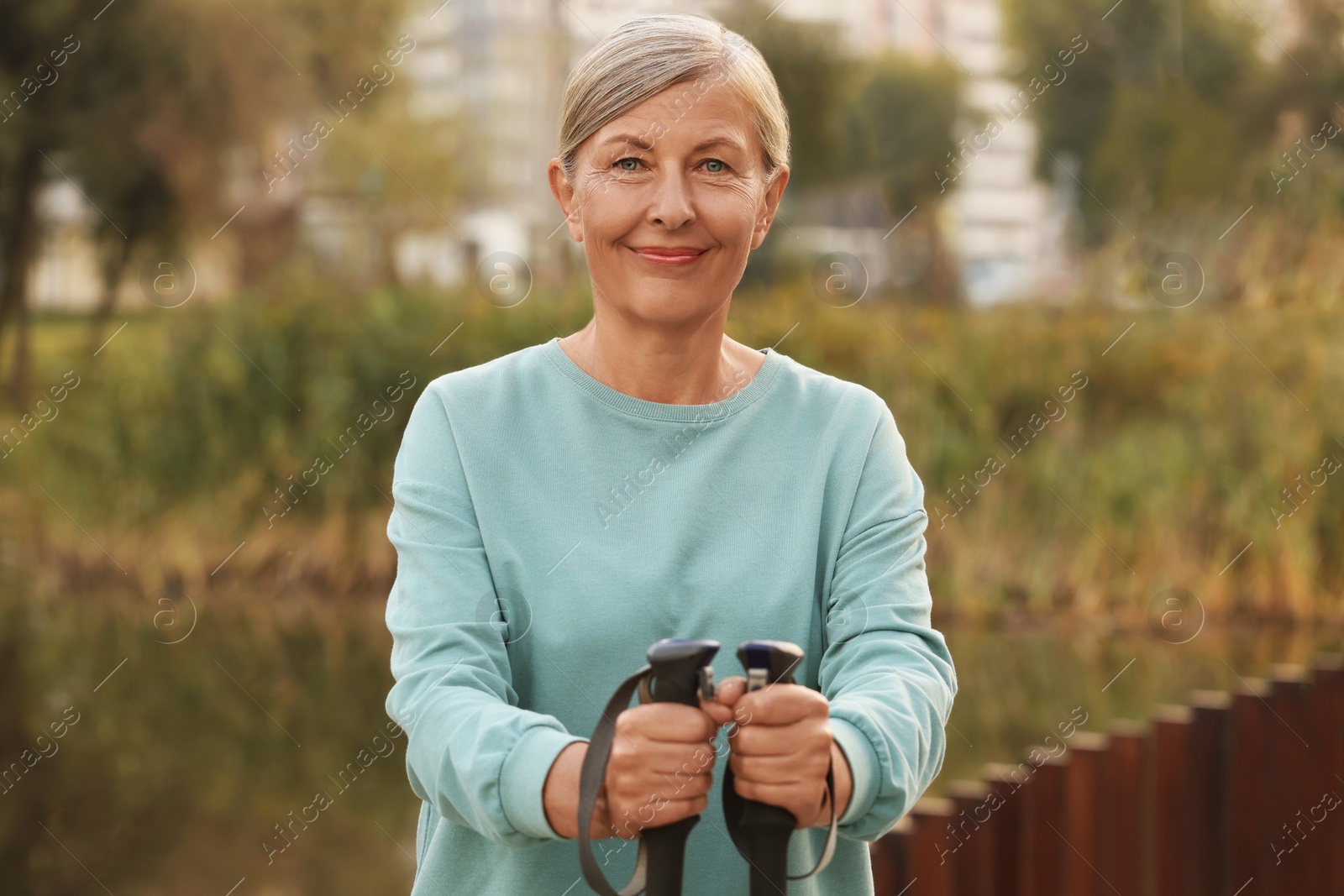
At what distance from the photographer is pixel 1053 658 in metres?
5.22

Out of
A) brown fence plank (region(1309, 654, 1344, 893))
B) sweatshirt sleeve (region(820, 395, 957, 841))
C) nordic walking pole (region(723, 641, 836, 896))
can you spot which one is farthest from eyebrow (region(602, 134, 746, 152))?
brown fence plank (region(1309, 654, 1344, 893))

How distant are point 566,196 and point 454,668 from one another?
485 millimetres

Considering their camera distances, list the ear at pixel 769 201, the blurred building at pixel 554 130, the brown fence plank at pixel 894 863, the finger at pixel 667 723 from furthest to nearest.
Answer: the blurred building at pixel 554 130
the brown fence plank at pixel 894 863
the ear at pixel 769 201
the finger at pixel 667 723

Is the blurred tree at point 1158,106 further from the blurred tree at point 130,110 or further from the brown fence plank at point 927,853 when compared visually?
the brown fence plank at point 927,853

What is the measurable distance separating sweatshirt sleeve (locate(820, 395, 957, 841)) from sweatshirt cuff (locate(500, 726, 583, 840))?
23cm

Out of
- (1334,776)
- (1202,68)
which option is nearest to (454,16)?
(1202,68)

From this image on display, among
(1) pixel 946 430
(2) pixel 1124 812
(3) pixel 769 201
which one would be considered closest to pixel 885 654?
(3) pixel 769 201

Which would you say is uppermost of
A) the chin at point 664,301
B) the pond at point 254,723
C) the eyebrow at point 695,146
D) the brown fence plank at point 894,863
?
the eyebrow at point 695,146

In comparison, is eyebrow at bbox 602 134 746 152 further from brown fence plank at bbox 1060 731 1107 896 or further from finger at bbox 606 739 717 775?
brown fence plank at bbox 1060 731 1107 896

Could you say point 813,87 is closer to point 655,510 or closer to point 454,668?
point 655,510

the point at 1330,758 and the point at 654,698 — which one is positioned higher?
the point at 654,698

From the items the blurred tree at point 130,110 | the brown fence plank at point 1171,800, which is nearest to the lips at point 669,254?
the brown fence plank at point 1171,800

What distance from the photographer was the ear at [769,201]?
52.4 inches

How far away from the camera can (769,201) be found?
135cm
